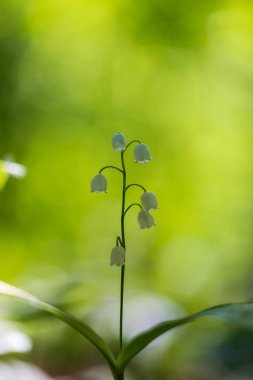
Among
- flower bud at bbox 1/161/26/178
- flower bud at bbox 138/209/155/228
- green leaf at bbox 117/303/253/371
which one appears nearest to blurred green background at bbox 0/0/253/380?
flower bud at bbox 1/161/26/178

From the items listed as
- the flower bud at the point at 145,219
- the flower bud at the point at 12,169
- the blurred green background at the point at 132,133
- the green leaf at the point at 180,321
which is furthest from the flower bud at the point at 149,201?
the blurred green background at the point at 132,133

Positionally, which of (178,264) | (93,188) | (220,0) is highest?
(220,0)

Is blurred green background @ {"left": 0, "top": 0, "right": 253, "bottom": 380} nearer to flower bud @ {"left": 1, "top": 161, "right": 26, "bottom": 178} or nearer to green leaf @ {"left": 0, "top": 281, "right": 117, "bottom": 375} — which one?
flower bud @ {"left": 1, "top": 161, "right": 26, "bottom": 178}

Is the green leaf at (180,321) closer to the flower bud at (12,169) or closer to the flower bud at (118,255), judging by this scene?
the flower bud at (118,255)

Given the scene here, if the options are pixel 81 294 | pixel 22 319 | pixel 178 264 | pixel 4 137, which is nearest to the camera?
pixel 22 319

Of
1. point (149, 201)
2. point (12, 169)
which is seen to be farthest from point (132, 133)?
point (149, 201)

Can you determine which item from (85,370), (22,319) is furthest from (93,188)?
(85,370)

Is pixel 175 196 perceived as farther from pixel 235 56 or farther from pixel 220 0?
pixel 220 0
